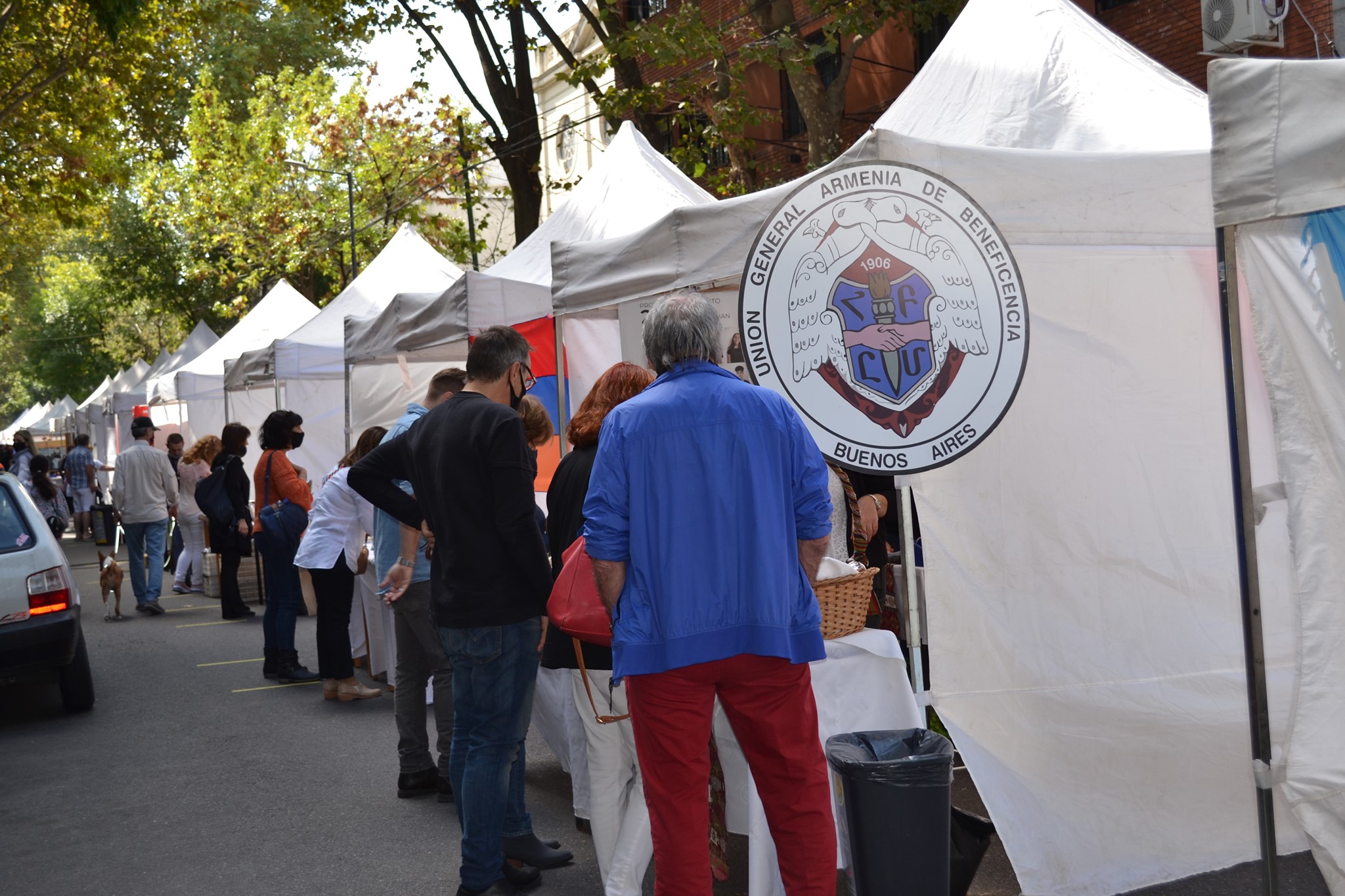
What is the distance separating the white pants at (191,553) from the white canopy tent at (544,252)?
19.2 feet

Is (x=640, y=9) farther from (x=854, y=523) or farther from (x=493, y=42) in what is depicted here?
(x=854, y=523)

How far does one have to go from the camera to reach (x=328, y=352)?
41.8 ft

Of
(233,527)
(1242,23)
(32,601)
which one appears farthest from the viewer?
(233,527)

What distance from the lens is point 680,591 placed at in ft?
10.8

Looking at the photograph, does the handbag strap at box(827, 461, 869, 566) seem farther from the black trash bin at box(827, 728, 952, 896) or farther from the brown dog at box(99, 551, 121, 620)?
the brown dog at box(99, 551, 121, 620)

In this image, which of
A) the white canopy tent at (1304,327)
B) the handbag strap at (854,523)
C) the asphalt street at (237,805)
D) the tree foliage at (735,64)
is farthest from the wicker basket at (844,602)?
the tree foliage at (735,64)

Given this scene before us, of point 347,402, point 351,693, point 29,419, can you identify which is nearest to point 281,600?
point 351,693

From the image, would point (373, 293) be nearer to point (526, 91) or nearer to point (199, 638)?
point (199, 638)

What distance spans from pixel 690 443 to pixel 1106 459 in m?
2.28

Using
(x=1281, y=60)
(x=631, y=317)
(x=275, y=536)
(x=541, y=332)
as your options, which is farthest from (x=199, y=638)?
(x=1281, y=60)

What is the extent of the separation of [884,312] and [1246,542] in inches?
60.9

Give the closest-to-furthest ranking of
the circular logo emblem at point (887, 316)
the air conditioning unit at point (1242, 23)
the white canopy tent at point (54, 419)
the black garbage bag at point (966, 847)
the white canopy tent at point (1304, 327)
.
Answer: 1. the white canopy tent at point (1304, 327)
2. the black garbage bag at point (966, 847)
3. the circular logo emblem at point (887, 316)
4. the air conditioning unit at point (1242, 23)
5. the white canopy tent at point (54, 419)

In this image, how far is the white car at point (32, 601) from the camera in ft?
24.3

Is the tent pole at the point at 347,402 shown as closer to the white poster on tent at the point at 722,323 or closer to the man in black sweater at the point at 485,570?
the white poster on tent at the point at 722,323
